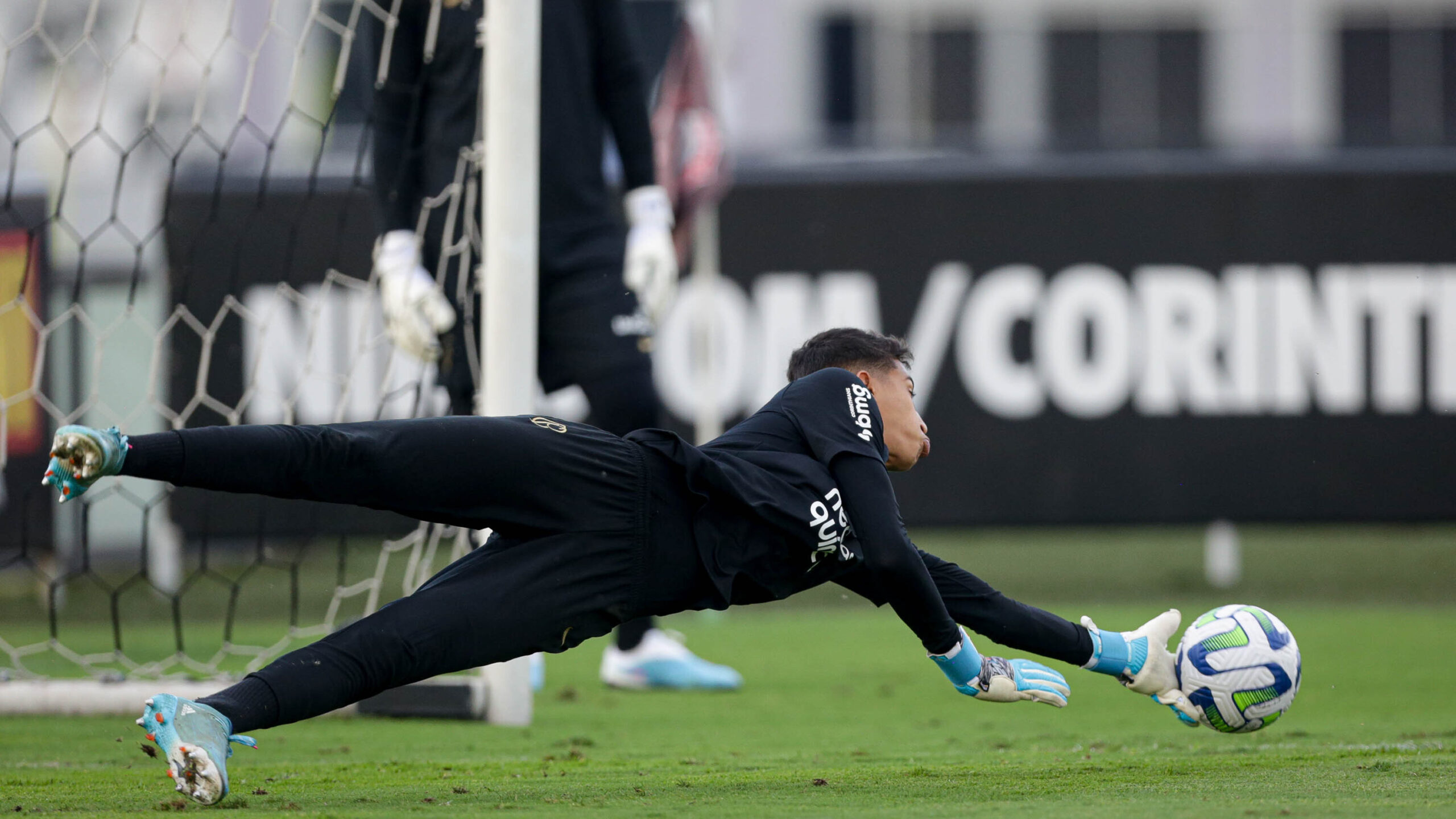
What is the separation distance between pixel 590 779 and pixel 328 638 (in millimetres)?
605

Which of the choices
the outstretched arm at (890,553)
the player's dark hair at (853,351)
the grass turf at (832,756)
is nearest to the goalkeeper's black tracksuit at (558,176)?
the grass turf at (832,756)

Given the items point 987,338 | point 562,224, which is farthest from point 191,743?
point 987,338

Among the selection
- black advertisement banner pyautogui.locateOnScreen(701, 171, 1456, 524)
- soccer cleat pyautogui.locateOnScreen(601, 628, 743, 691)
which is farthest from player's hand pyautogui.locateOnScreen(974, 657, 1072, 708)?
black advertisement banner pyautogui.locateOnScreen(701, 171, 1456, 524)

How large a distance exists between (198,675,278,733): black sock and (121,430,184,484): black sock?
355mm

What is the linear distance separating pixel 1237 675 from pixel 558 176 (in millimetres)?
2263

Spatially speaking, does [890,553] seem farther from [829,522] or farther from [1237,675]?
[1237,675]

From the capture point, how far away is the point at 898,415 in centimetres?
309

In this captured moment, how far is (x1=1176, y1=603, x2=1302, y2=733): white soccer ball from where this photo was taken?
3104 millimetres

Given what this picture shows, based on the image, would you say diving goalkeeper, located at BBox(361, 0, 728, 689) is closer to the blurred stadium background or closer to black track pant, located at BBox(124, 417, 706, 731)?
black track pant, located at BBox(124, 417, 706, 731)

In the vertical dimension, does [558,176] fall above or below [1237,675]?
above

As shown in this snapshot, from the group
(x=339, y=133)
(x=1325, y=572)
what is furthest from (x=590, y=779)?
(x=339, y=133)

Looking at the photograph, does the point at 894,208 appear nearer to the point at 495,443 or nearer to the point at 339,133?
the point at 495,443

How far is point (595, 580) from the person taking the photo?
2.74 meters

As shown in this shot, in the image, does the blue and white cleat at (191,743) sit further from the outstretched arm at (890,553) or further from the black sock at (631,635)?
the black sock at (631,635)
